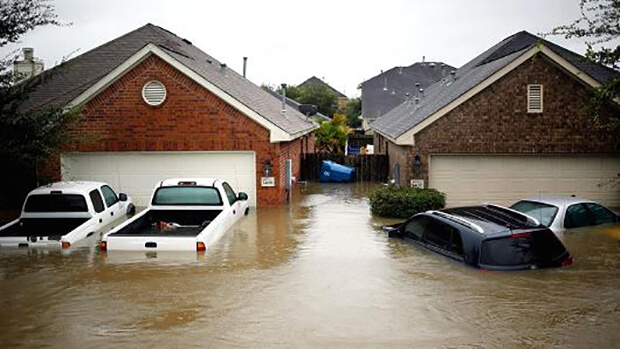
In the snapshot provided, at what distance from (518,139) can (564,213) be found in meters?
5.62

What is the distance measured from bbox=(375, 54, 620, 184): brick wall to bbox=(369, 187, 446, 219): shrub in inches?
67.2

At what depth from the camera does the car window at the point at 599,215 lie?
1446 centimetres

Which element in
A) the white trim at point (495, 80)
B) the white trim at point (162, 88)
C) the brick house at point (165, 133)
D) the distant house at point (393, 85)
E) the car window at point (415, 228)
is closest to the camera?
the car window at point (415, 228)

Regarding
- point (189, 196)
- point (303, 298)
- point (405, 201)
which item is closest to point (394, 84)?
point (405, 201)

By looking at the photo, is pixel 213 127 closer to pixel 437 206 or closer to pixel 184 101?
pixel 184 101

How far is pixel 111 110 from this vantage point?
19344 mm

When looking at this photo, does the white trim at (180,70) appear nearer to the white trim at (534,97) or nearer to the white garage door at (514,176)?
the white garage door at (514,176)

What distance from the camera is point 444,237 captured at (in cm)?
1185

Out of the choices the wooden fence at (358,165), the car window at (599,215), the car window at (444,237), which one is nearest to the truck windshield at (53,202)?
the car window at (444,237)

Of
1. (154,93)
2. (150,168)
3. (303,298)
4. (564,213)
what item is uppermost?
(154,93)

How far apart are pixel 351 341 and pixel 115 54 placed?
19796 millimetres

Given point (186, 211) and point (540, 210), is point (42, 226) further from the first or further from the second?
point (540, 210)

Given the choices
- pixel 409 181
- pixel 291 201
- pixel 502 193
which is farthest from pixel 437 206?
pixel 291 201

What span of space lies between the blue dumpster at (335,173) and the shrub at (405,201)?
1050cm
